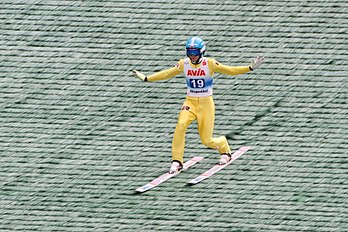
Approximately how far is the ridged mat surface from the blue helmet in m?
1.65

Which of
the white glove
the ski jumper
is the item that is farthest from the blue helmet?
the white glove

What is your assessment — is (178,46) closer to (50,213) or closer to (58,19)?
(58,19)

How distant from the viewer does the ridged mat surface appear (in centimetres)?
2833

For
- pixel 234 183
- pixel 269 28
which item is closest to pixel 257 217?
A: pixel 234 183

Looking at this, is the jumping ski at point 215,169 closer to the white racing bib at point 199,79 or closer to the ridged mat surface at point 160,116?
the ridged mat surface at point 160,116

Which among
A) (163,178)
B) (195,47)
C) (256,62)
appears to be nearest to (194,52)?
(195,47)

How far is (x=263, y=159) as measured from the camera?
29500 mm

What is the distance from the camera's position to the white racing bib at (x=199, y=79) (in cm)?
2936

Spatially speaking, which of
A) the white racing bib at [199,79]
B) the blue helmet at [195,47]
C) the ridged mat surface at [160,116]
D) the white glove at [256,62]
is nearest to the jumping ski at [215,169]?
the ridged mat surface at [160,116]

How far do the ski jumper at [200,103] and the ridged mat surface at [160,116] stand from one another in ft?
1.35

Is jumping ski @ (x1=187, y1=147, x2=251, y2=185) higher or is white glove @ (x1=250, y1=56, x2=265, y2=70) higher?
white glove @ (x1=250, y1=56, x2=265, y2=70)

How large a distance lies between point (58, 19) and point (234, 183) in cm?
532

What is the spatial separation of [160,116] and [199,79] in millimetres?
1637

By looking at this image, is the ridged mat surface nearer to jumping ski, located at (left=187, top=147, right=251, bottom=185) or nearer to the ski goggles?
jumping ski, located at (left=187, top=147, right=251, bottom=185)
